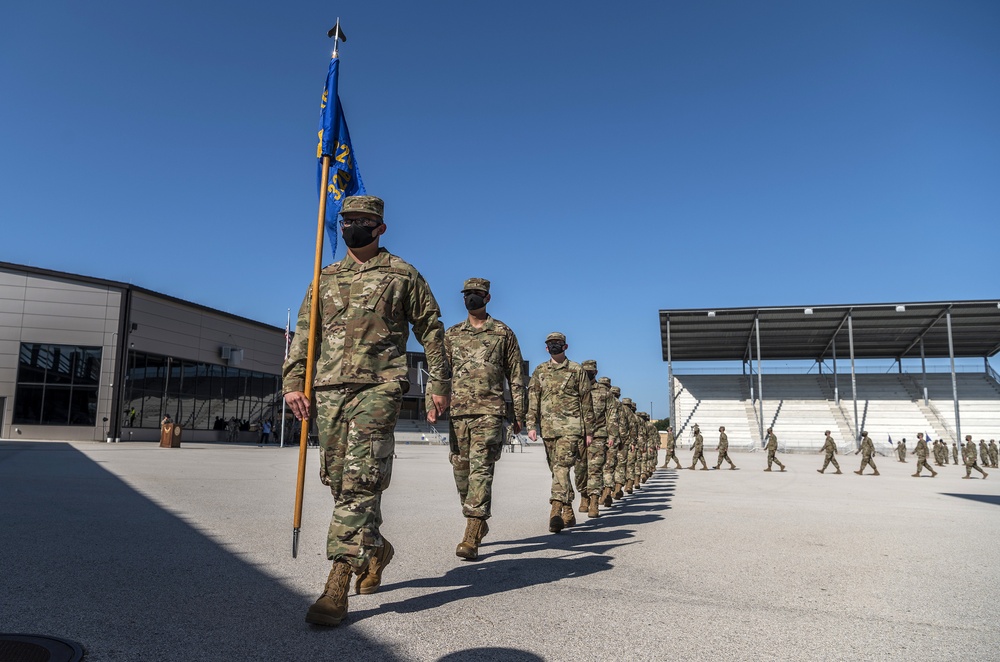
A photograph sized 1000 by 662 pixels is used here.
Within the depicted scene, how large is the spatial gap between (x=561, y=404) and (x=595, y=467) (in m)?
1.38

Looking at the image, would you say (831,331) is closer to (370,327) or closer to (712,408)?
(712,408)

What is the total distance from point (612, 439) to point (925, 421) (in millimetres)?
46919

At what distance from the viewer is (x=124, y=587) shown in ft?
12.5

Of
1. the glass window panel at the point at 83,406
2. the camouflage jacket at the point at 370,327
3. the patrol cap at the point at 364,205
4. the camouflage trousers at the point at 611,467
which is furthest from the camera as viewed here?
the glass window panel at the point at 83,406

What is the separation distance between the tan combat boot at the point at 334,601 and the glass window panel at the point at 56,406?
111 feet

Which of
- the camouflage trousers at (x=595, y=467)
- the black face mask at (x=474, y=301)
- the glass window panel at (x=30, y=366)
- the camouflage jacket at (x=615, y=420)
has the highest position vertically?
the glass window panel at (x=30, y=366)

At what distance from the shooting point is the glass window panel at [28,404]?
1215 inches

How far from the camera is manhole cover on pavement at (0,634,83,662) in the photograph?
263 cm

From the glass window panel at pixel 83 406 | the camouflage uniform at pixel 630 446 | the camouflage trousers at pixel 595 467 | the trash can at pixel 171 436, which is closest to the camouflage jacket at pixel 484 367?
the camouflage trousers at pixel 595 467

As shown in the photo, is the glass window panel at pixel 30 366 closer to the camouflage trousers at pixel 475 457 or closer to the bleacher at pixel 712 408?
the camouflage trousers at pixel 475 457

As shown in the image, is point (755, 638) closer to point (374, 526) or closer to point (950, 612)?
point (950, 612)

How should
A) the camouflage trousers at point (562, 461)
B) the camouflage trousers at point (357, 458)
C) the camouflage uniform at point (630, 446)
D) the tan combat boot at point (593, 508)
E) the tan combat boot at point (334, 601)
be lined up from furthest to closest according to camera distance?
the camouflage uniform at point (630, 446)
the tan combat boot at point (593, 508)
the camouflage trousers at point (562, 461)
the camouflage trousers at point (357, 458)
the tan combat boot at point (334, 601)

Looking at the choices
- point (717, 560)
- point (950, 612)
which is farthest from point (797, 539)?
point (950, 612)

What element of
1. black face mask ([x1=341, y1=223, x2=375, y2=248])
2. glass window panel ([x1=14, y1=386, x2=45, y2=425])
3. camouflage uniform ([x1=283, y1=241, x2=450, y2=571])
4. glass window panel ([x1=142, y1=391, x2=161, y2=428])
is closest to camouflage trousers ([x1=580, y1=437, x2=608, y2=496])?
camouflage uniform ([x1=283, y1=241, x2=450, y2=571])
